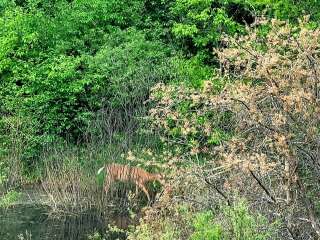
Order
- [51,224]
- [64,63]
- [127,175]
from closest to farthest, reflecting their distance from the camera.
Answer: [51,224], [127,175], [64,63]

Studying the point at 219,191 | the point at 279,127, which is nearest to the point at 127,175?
the point at 219,191

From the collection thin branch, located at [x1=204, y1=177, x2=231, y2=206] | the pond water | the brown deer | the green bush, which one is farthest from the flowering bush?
the green bush

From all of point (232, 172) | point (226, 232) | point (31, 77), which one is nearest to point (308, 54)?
point (232, 172)

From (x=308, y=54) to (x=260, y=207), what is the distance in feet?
5.52

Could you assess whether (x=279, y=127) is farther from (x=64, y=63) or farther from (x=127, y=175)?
(x=64, y=63)

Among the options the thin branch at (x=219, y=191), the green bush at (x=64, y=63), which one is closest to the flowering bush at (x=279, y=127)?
the thin branch at (x=219, y=191)

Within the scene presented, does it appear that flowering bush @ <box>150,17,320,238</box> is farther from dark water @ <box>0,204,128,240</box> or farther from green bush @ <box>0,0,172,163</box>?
green bush @ <box>0,0,172,163</box>

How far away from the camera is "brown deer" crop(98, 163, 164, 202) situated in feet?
40.6

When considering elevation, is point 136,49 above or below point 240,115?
below

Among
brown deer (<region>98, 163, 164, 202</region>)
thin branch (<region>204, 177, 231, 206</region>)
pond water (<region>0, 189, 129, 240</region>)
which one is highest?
thin branch (<region>204, 177, 231, 206</region>)

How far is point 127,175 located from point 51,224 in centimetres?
169

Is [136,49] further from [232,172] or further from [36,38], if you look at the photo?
[232,172]

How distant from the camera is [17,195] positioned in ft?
43.5

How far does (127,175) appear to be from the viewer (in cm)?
1255
